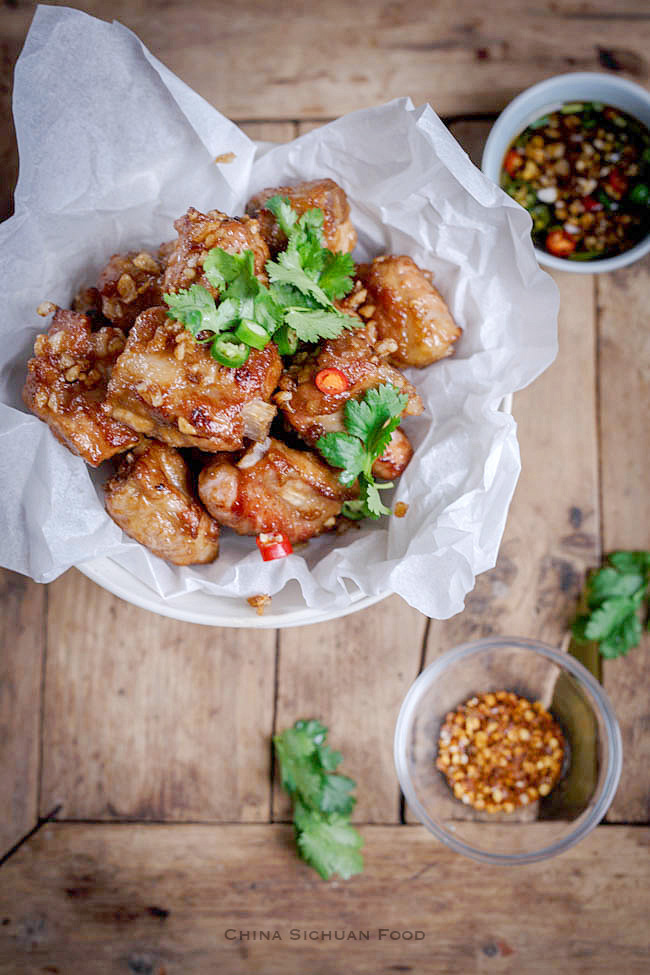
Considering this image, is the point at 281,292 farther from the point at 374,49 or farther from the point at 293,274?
the point at 374,49

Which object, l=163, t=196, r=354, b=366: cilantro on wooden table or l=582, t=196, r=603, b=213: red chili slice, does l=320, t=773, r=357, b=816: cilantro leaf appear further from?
l=582, t=196, r=603, b=213: red chili slice

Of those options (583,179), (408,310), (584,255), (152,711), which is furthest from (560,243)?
(152,711)

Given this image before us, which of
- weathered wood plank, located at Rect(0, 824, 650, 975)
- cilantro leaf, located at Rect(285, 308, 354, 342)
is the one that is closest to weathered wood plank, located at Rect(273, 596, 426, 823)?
weathered wood plank, located at Rect(0, 824, 650, 975)

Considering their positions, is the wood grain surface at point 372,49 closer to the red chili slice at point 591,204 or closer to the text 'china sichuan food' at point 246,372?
the red chili slice at point 591,204

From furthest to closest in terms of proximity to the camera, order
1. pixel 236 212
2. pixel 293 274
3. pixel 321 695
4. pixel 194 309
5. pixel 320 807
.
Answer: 1. pixel 321 695
2. pixel 320 807
3. pixel 236 212
4. pixel 293 274
5. pixel 194 309

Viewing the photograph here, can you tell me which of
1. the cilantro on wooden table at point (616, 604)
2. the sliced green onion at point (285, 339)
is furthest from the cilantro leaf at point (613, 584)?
the sliced green onion at point (285, 339)

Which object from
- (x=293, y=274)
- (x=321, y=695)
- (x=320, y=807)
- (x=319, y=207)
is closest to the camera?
(x=293, y=274)

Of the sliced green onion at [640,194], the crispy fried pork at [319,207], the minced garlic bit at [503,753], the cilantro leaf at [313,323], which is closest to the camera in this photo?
the cilantro leaf at [313,323]
